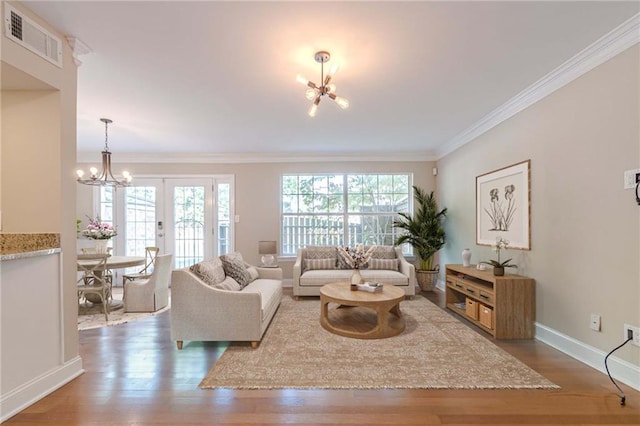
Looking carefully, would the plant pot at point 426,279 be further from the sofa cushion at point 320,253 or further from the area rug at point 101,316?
the area rug at point 101,316

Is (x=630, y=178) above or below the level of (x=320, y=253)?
above

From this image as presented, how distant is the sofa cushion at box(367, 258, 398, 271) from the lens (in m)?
4.80

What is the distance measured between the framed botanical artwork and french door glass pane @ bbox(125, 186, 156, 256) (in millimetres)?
5638

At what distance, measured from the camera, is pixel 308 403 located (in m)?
1.92

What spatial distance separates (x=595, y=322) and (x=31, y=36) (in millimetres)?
4621

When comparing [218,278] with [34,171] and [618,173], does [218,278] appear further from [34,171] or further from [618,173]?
[618,173]

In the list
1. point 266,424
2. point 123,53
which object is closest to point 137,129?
point 123,53

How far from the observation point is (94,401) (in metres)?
1.96

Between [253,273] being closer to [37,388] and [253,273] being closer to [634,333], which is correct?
[37,388]

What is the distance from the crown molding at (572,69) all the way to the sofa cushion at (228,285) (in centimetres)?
368

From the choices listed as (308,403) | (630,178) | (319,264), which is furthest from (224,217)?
(630,178)

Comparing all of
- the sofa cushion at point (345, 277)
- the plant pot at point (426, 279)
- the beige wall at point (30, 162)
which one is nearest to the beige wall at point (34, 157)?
the beige wall at point (30, 162)

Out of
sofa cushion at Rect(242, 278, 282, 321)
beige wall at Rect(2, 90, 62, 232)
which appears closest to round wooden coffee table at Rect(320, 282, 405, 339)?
sofa cushion at Rect(242, 278, 282, 321)

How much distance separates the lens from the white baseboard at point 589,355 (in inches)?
81.3
